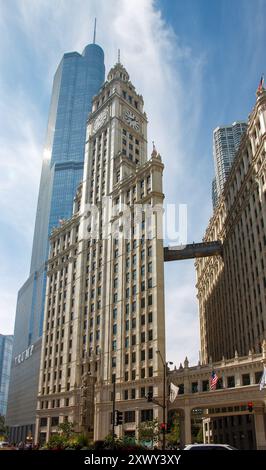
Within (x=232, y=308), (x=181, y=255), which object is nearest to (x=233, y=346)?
(x=232, y=308)

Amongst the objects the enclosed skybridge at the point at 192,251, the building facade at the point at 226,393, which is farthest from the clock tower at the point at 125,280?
the enclosed skybridge at the point at 192,251

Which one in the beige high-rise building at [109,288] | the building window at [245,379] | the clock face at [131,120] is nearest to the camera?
the building window at [245,379]

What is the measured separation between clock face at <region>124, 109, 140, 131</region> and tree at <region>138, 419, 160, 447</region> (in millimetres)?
68141

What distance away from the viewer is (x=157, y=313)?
64188 millimetres

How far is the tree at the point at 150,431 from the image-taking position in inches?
2030

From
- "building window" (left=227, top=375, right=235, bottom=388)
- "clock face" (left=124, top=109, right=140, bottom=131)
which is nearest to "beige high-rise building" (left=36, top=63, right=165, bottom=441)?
"clock face" (left=124, top=109, right=140, bottom=131)

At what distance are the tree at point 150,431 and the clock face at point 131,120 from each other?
2683 inches

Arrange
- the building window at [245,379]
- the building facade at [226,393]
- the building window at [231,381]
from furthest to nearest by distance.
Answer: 1. the building window at [231,381]
2. the building window at [245,379]
3. the building facade at [226,393]

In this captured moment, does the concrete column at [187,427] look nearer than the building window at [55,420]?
Yes

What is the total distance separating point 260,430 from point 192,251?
41.2 m

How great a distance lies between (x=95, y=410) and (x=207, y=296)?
45.7 meters

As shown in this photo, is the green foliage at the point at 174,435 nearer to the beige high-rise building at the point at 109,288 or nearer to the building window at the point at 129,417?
the beige high-rise building at the point at 109,288

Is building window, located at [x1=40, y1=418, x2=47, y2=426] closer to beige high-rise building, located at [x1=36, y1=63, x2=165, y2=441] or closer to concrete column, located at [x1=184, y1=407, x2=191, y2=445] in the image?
beige high-rise building, located at [x1=36, y1=63, x2=165, y2=441]
